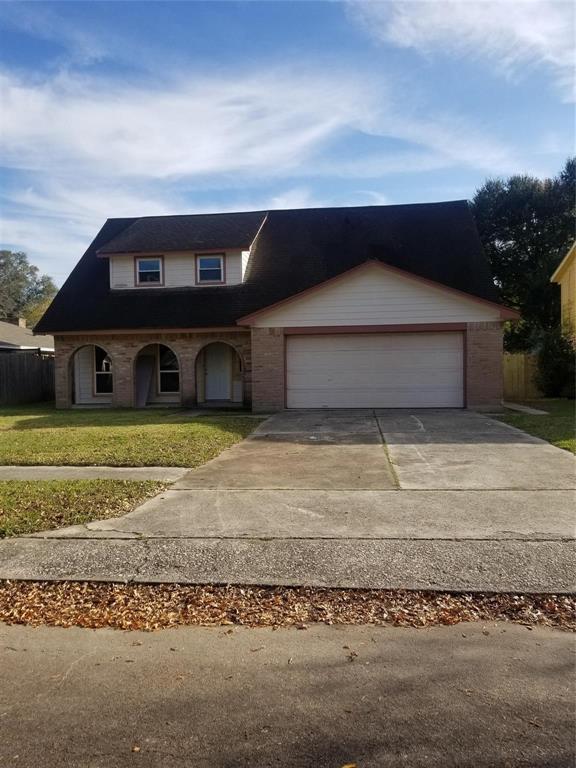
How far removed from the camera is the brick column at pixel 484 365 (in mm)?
Answer: 16812

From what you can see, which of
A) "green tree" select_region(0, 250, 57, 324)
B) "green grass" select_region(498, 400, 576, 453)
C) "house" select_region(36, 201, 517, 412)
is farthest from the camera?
"green tree" select_region(0, 250, 57, 324)

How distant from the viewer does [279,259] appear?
833 inches

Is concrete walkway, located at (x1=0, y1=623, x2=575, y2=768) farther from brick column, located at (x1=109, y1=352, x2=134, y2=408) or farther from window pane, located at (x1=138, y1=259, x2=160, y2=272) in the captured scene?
window pane, located at (x1=138, y1=259, x2=160, y2=272)

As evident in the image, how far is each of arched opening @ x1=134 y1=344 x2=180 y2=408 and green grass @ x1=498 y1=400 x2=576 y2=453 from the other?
35.9 ft

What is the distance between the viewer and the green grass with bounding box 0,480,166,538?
6137 mm

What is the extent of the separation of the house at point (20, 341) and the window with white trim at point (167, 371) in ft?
24.2

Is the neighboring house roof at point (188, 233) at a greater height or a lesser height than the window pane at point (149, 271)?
greater

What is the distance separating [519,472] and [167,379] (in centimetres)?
1469

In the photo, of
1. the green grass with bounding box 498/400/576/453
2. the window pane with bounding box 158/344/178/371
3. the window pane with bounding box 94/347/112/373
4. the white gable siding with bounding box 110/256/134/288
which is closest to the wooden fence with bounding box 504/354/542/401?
the green grass with bounding box 498/400/576/453

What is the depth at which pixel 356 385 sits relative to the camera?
1766 centimetres

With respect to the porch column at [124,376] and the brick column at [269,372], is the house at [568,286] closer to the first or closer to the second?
the brick column at [269,372]

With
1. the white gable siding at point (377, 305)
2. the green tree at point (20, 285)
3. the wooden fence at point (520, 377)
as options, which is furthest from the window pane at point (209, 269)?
the green tree at point (20, 285)

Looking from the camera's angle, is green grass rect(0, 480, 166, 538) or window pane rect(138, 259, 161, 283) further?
window pane rect(138, 259, 161, 283)

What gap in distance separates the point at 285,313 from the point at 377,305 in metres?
2.69
